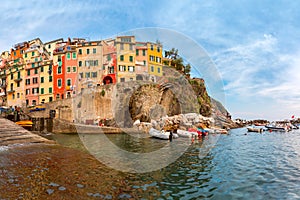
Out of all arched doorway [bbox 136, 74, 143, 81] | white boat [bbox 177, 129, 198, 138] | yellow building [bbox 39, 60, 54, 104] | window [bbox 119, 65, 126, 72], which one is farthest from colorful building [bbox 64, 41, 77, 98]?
white boat [bbox 177, 129, 198, 138]

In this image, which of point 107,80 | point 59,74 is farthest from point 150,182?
point 59,74

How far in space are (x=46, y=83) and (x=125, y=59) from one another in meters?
21.1

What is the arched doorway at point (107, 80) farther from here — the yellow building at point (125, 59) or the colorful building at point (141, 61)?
the colorful building at point (141, 61)

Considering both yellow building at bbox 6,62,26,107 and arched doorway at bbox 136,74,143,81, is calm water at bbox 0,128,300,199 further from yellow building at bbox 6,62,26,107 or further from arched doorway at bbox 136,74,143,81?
yellow building at bbox 6,62,26,107

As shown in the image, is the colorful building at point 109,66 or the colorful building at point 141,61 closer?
the colorful building at point 109,66

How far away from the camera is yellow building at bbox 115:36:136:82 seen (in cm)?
4950

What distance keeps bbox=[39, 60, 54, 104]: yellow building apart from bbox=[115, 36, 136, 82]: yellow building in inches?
694

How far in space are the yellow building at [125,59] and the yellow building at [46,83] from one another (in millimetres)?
17620

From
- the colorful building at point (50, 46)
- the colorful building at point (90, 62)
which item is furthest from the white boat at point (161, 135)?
the colorful building at point (50, 46)

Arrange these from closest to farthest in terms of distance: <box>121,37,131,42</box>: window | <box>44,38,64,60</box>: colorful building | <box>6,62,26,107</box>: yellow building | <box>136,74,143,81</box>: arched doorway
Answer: <box>121,37,131,42</box>: window < <box>136,74,143,81</box>: arched doorway < <box>6,62,26,107</box>: yellow building < <box>44,38,64,60</box>: colorful building

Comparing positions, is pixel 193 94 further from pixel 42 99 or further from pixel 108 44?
pixel 42 99

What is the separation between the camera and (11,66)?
57406mm

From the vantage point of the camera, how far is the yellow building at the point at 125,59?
4950cm

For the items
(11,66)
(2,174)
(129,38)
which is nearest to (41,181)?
(2,174)
